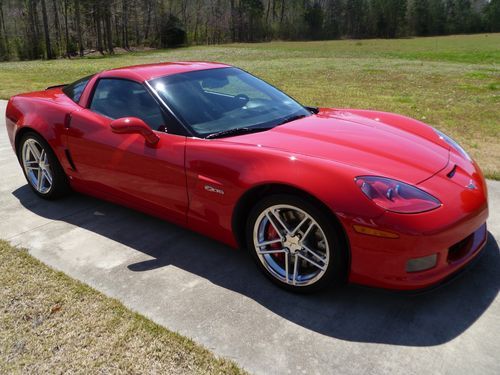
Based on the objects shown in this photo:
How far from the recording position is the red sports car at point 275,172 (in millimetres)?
2342

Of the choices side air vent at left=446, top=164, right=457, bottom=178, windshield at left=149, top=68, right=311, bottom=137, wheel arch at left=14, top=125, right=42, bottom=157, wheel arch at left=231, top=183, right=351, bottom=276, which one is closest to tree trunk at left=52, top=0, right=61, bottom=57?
wheel arch at left=14, top=125, right=42, bottom=157

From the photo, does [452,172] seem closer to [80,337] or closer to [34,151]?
[80,337]

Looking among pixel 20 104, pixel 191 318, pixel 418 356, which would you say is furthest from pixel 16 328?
pixel 20 104

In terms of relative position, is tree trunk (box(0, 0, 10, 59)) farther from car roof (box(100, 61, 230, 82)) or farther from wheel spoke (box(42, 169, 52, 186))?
car roof (box(100, 61, 230, 82))

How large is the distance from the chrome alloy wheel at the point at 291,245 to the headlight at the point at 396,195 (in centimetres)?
34

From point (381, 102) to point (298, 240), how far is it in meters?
7.55

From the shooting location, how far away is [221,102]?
3.40 metres

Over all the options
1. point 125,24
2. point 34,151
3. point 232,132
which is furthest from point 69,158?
point 125,24

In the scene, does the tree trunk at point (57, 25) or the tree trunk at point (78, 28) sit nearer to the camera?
the tree trunk at point (78, 28)

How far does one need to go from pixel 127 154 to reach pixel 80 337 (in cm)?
138

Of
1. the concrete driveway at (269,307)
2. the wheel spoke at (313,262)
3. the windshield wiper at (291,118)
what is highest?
the windshield wiper at (291,118)

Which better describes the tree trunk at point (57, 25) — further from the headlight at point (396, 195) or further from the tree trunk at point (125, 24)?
the headlight at point (396, 195)

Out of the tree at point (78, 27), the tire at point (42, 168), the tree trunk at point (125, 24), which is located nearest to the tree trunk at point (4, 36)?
the tree at point (78, 27)

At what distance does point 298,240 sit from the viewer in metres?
2.61
